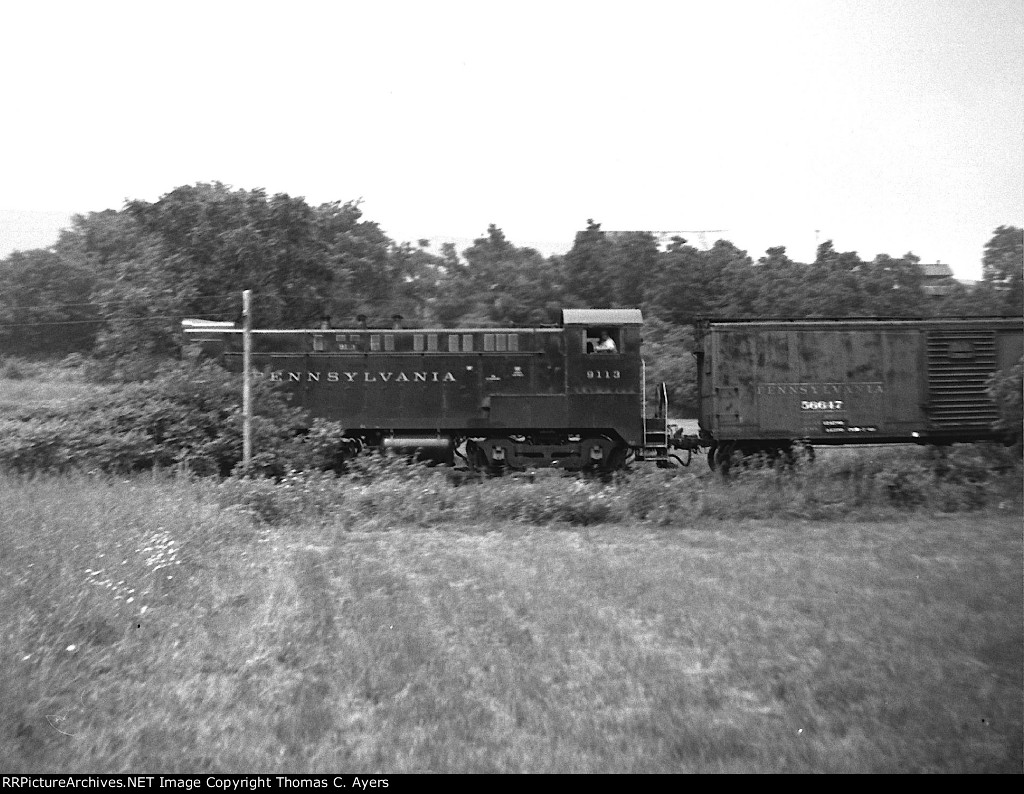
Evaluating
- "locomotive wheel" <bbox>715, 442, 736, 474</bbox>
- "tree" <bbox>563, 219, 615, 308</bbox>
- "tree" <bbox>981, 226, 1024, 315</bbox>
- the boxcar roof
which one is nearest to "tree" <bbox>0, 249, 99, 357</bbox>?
"tree" <bbox>563, 219, 615, 308</bbox>

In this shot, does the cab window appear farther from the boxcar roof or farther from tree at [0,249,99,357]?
tree at [0,249,99,357]

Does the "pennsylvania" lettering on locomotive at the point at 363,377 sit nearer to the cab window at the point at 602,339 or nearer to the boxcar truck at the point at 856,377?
the cab window at the point at 602,339

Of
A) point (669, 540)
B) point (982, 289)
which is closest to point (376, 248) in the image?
point (982, 289)

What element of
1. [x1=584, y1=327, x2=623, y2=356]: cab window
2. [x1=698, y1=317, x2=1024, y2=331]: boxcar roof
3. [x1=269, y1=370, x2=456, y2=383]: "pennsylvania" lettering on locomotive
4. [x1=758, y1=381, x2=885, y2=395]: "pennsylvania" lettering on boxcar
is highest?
[x1=698, y1=317, x2=1024, y2=331]: boxcar roof

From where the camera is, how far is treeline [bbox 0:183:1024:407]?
72.4 ft

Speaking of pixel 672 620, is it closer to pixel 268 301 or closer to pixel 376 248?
pixel 268 301

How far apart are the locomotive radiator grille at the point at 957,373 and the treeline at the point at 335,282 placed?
2.51m

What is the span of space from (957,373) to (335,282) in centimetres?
1643

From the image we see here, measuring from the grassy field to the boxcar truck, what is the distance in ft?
21.8

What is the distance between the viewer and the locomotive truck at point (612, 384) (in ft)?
53.3

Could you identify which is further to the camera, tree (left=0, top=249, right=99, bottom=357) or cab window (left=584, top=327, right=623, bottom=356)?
tree (left=0, top=249, right=99, bottom=357)

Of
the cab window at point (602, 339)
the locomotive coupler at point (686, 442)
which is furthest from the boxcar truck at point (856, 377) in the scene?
the cab window at point (602, 339)

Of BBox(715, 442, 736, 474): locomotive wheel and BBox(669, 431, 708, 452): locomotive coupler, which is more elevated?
BBox(669, 431, 708, 452): locomotive coupler

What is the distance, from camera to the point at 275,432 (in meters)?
15.3
